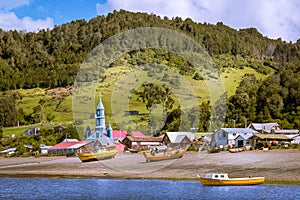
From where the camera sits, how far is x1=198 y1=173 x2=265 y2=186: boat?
42531 millimetres

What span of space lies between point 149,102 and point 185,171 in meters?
48.9

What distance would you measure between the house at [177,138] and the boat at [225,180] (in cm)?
4130

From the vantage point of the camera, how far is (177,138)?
→ 3561 inches

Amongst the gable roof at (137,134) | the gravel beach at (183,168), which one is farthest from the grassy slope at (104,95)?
the gravel beach at (183,168)

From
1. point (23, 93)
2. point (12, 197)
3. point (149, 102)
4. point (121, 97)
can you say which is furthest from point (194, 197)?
point (23, 93)

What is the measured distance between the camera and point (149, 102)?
101 meters

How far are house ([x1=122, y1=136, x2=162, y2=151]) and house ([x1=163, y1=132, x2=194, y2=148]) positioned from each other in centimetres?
354

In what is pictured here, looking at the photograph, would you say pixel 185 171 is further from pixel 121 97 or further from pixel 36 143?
pixel 36 143

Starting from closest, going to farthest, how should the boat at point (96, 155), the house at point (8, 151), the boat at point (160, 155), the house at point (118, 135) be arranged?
the boat at point (160, 155), the boat at point (96, 155), the house at point (118, 135), the house at point (8, 151)

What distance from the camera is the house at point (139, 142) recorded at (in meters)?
94.7

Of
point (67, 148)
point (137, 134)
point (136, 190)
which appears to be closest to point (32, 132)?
point (67, 148)

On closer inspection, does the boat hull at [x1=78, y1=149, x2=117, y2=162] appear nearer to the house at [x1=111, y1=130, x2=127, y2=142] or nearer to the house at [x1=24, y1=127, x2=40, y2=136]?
the house at [x1=111, y1=130, x2=127, y2=142]

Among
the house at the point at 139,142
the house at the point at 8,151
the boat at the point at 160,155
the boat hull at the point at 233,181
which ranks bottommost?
the boat hull at the point at 233,181

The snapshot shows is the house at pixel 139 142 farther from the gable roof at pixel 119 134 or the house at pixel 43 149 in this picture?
the house at pixel 43 149
